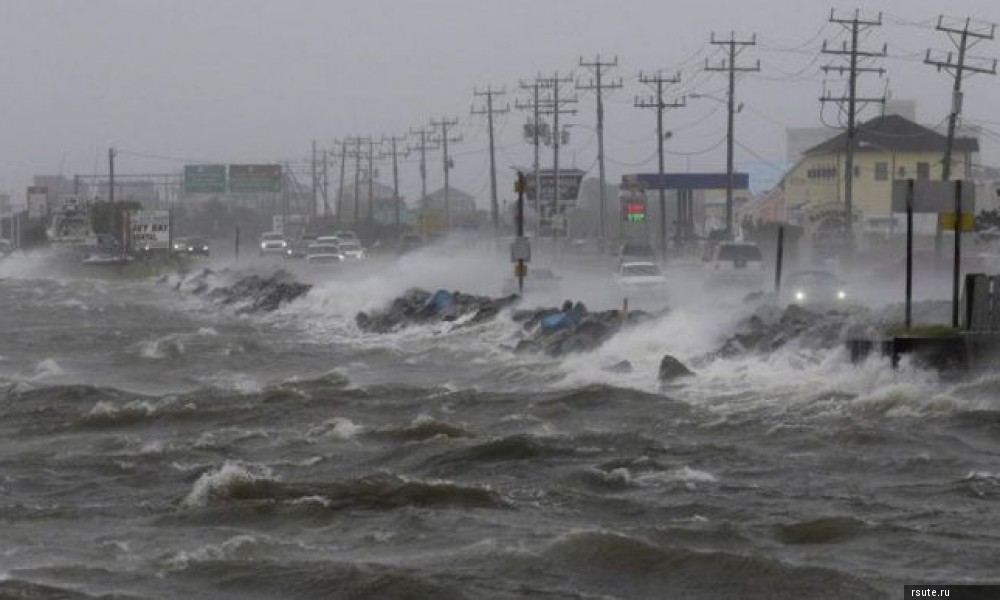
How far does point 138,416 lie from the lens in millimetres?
23797

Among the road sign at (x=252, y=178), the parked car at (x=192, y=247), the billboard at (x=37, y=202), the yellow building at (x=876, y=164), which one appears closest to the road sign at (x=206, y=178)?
the road sign at (x=252, y=178)

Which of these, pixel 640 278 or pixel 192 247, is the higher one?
pixel 640 278

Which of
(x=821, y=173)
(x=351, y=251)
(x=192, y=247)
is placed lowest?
(x=192, y=247)

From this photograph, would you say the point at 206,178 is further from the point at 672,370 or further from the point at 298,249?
the point at 672,370

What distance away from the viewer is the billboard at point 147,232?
4432 inches

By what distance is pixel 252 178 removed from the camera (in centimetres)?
12050

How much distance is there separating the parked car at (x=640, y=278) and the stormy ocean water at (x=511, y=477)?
14.9m

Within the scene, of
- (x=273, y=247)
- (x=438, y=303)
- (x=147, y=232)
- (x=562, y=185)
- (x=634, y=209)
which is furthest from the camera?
(x=273, y=247)

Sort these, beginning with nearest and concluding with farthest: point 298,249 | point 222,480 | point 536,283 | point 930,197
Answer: point 222,480 → point 930,197 → point 536,283 → point 298,249

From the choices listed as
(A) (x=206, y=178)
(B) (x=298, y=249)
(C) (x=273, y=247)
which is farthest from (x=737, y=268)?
(A) (x=206, y=178)

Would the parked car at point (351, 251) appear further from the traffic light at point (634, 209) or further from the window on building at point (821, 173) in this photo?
the window on building at point (821, 173)

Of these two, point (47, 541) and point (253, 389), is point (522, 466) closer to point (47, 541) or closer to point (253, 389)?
point (47, 541)

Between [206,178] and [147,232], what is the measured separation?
9301mm

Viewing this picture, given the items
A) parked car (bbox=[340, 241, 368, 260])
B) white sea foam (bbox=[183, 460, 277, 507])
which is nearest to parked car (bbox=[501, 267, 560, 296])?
white sea foam (bbox=[183, 460, 277, 507])
